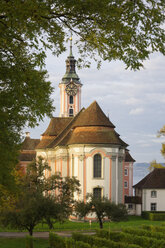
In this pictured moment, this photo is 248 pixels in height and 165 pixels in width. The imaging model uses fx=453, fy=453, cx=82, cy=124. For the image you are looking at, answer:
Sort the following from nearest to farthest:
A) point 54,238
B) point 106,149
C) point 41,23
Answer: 1. point 41,23
2. point 54,238
3. point 106,149

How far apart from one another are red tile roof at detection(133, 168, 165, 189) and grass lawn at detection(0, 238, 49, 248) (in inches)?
1287

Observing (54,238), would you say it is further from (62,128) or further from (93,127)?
(62,128)

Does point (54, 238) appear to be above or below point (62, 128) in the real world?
below

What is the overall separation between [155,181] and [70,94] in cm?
3932

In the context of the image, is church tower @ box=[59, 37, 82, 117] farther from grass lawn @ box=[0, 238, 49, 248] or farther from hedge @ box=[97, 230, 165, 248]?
hedge @ box=[97, 230, 165, 248]

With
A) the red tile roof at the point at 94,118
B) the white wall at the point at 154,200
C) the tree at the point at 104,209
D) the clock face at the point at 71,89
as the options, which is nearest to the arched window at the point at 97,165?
the red tile roof at the point at 94,118

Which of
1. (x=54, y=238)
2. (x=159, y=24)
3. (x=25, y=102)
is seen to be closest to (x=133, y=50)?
(x=159, y=24)

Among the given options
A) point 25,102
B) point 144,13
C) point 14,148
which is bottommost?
point 14,148

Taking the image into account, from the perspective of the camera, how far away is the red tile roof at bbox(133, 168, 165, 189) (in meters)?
66.6

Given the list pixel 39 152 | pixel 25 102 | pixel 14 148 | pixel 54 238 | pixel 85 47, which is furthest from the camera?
pixel 39 152

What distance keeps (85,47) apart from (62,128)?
55433 millimetres

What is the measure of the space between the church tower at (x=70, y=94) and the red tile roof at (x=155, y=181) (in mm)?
34939

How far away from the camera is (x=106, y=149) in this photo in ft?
184

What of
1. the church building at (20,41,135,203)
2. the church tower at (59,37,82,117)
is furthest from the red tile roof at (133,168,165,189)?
the church tower at (59,37,82,117)
